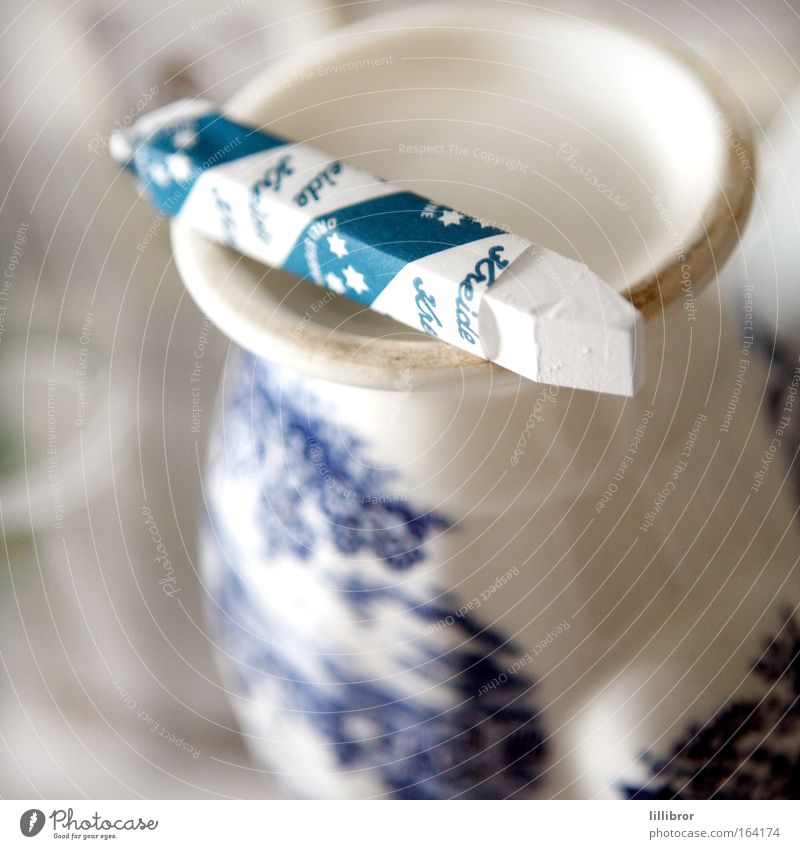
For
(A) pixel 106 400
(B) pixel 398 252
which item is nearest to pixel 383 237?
(B) pixel 398 252

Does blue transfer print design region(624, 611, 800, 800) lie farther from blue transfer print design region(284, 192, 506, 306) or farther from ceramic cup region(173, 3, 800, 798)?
blue transfer print design region(284, 192, 506, 306)

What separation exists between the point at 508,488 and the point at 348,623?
1.7 inches

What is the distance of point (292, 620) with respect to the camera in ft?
0.61

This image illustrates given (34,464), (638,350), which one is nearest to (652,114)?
(638,350)

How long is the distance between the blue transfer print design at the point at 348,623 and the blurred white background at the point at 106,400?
26 millimetres

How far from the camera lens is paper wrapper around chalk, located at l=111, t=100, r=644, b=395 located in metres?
0.14

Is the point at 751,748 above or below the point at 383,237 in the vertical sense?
below

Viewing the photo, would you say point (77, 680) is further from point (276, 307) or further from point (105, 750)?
point (276, 307)

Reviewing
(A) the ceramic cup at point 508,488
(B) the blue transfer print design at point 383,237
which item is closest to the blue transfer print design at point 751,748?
(A) the ceramic cup at point 508,488

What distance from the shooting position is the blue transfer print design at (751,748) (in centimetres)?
18

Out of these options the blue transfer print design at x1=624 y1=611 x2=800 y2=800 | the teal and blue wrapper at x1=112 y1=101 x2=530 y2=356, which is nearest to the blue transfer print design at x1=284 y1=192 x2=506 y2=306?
the teal and blue wrapper at x1=112 y1=101 x2=530 y2=356

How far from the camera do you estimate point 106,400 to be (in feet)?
0.74

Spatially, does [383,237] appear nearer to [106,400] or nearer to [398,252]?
[398,252]
